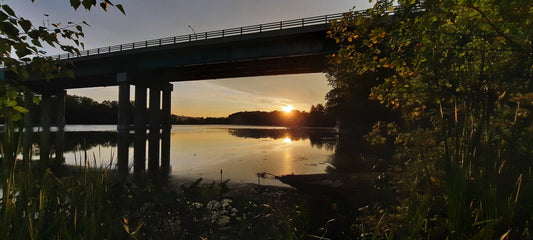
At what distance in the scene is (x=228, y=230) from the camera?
3186 millimetres

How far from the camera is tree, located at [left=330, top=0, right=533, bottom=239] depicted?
2551mm

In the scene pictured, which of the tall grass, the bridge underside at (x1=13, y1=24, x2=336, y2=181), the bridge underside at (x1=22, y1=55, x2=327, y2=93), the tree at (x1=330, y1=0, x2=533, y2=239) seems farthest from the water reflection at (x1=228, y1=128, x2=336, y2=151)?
the tall grass

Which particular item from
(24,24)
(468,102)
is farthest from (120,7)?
(468,102)

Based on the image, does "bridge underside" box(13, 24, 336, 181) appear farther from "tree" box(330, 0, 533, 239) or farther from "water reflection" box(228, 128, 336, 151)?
"tree" box(330, 0, 533, 239)

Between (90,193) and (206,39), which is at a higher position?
(206,39)

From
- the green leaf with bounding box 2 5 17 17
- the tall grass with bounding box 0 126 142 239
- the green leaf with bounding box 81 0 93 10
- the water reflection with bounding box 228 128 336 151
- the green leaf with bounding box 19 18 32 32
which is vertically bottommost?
the water reflection with bounding box 228 128 336 151

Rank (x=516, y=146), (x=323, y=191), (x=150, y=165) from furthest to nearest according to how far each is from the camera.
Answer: (x=150, y=165) → (x=323, y=191) → (x=516, y=146)

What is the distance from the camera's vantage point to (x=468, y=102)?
12.8 ft

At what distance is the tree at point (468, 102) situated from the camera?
255cm

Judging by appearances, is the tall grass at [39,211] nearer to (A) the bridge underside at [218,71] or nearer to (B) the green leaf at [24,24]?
(B) the green leaf at [24,24]

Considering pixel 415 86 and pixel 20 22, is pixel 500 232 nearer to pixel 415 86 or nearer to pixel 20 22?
pixel 415 86

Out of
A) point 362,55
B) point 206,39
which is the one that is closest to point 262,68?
point 206,39

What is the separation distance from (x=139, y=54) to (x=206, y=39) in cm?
1478

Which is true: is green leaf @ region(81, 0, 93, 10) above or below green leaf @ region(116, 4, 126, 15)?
below
